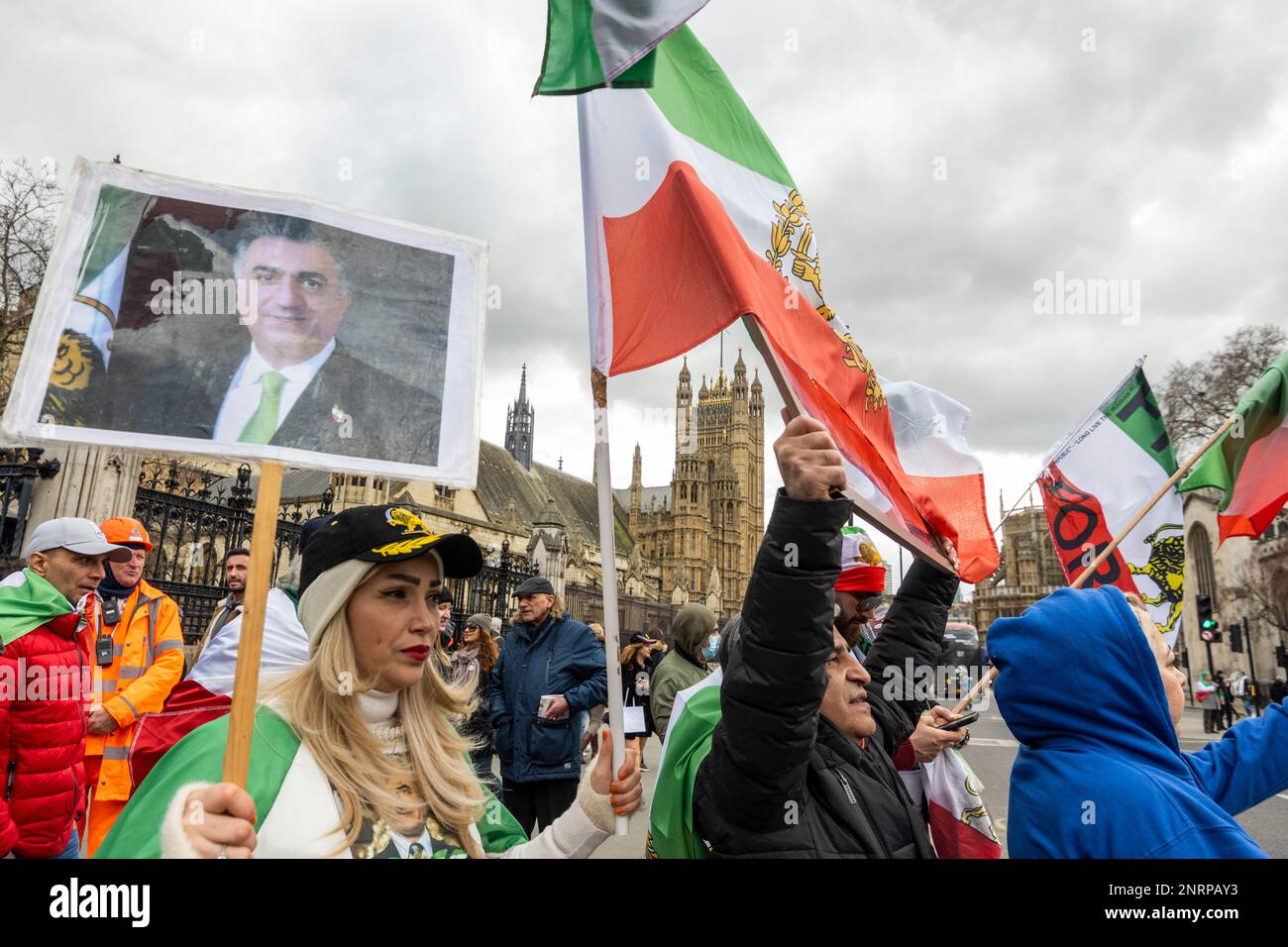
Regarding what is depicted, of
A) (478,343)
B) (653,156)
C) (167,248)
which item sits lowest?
(478,343)

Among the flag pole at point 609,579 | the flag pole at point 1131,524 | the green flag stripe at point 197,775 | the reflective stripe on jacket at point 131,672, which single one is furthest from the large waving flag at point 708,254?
the reflective stripe on jacket at point 131,672

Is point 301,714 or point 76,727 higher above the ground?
point 301,714

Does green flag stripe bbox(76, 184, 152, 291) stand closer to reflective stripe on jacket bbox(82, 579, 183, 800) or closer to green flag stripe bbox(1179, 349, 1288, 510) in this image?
reflective stripe on jacket bbox(82, 579, 183, 800)

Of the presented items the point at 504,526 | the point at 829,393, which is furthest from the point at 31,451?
the point at 504,526

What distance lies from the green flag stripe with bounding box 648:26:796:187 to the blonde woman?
1.83 meters

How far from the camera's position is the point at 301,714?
1.73 m

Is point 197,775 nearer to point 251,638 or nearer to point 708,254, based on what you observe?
point 251,638

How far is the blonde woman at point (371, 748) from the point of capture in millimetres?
1558

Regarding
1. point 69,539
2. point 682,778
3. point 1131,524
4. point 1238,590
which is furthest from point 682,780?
point 1238,590

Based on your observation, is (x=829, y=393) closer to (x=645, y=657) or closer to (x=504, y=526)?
(x=645, y=657)

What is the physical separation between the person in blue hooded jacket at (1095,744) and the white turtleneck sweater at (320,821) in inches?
43.5
